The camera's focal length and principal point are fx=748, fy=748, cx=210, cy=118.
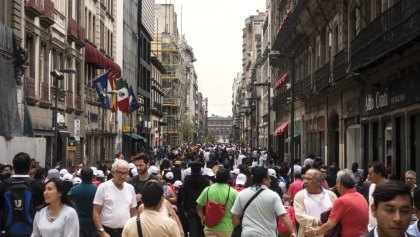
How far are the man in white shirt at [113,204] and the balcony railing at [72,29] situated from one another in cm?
2809

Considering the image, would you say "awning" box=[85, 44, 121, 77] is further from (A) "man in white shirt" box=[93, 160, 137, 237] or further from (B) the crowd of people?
(A) "man in white shirt" box=[93, 160, 137, 237]

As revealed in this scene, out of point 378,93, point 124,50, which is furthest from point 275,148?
point 378,93

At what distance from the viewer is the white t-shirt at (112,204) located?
8.91m

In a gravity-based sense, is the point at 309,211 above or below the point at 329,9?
below

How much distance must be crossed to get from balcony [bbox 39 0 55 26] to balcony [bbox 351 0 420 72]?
13259mm

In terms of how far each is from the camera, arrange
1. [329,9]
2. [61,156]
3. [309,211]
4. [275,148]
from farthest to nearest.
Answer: [275,148] → [61,156] → [329,9] → [309,211]

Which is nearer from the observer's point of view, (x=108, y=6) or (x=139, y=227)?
(x=139, y=227)

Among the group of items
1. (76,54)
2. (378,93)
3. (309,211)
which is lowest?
(309,211)

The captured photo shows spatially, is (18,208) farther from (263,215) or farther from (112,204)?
(263,215)

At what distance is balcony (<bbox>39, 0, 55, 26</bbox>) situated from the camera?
1189 inches

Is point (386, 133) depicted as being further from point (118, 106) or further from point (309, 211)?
point (118, 106)

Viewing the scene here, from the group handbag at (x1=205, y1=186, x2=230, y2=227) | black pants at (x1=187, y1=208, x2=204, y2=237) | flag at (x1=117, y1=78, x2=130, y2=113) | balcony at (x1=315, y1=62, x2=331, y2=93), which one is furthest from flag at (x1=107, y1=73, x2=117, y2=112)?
handbag at (x1=205, y1=186, x2=230, y2=227)

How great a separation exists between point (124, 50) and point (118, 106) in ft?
56.1

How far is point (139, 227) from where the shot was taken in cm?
601
